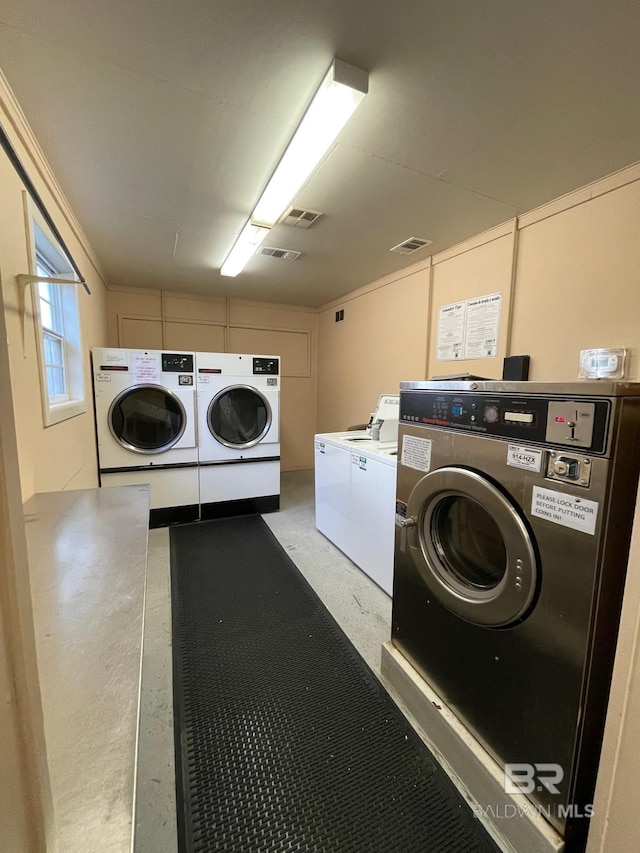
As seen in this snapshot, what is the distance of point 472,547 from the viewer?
1.26m

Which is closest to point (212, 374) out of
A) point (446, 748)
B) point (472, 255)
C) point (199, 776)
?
point (472, 255)

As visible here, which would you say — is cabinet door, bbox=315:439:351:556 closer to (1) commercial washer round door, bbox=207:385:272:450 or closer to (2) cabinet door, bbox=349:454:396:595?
(2) cabinet door, bbox=349:454:396:595

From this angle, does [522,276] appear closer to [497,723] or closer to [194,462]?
[497,723]

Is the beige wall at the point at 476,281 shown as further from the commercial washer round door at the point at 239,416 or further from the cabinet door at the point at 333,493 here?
the commercial washer round door at the point at 239,416

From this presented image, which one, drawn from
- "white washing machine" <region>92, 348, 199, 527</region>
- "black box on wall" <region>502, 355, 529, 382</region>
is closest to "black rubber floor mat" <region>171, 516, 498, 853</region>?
"white washing machine" <region>92, 348, 199, 527</region>

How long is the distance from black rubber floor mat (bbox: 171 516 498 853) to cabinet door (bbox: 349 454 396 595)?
458mm

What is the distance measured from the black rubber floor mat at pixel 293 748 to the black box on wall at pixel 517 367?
1.93 metres

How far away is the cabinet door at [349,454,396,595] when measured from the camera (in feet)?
6.94

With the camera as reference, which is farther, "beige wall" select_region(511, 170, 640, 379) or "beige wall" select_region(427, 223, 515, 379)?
→ "beige wall" select_region(427, 223, 515, 379)

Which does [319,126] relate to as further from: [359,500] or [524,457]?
[359,500]

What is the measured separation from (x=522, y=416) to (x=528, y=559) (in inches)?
15.5

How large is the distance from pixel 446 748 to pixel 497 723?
0.97 ft

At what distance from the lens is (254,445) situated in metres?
3.42
